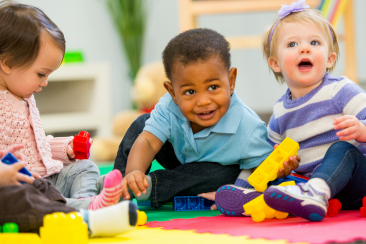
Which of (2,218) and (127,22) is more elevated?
(127,22)

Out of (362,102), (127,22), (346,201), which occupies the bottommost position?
(346,201)

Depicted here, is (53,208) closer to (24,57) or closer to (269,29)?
(24,57)

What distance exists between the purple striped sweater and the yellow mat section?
16.2 inches

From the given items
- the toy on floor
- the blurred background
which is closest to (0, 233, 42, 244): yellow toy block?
the toy on floor

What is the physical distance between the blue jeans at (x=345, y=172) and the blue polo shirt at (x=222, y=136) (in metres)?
0.22

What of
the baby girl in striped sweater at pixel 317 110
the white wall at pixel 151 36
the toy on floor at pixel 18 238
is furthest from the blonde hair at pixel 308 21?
the white wall at pixel 151 36

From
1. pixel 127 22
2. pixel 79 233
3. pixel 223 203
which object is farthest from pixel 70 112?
Answer: pixel 79 233

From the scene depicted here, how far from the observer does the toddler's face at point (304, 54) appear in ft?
3.42

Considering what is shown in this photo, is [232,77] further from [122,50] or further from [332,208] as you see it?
[122,50]

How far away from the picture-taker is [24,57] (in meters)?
0.94

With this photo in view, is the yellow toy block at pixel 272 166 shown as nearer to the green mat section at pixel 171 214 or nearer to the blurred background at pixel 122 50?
the green mat section at pixel 171 214

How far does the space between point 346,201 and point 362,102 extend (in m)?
0.23

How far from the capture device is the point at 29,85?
Answer: 3.18 ft

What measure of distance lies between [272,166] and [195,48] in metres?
0.33
